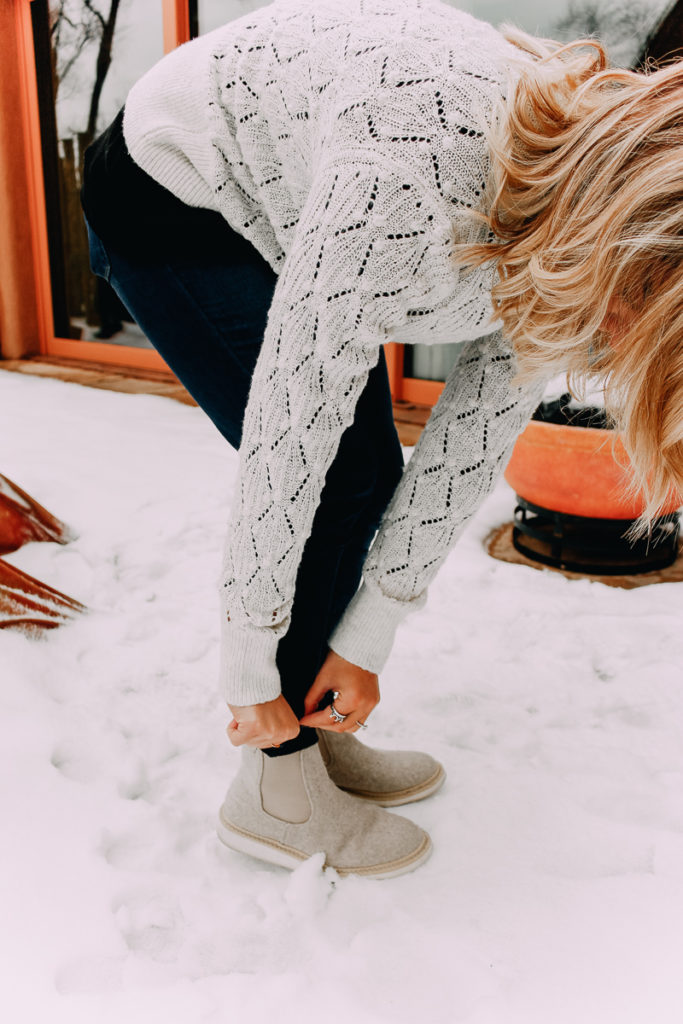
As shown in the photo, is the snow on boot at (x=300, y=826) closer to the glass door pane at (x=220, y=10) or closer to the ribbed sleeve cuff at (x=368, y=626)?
the ribbed sleeve cuff at (x=368, y=626)

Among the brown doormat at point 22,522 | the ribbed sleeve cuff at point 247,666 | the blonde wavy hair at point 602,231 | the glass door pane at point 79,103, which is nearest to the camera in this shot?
the blonde wavy hair at point 602,231

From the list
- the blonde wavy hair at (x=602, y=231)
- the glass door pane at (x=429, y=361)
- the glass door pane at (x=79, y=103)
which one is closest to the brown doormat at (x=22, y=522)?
the blonde wavy hair at (x=602, y=231)

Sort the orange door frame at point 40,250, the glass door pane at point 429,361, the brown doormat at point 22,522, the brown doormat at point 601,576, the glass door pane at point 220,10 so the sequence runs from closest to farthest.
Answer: the brown doormat at point 22,522, the brown doormat at point 601,576, the glass door pane at point 429,361, the glass door pane at point 220,10, the orange door frame at point 40,250

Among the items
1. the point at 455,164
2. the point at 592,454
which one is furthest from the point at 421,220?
the point at 592,454

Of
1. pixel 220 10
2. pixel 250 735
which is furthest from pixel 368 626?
pixel 220 10

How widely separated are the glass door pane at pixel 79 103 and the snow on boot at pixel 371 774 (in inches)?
136

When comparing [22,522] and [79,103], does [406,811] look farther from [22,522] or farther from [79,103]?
[79,103]

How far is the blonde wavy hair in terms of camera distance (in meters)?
0.57

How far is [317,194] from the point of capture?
627 mm

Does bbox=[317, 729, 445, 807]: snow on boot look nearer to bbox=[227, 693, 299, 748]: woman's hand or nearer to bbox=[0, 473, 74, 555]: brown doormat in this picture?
bbox=[227, 693, 299, 748]: woman's hand

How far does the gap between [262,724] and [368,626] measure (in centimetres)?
18

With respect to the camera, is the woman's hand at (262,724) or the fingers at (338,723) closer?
the woman's hand at (262,724)

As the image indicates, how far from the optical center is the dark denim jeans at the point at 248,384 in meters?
0.82

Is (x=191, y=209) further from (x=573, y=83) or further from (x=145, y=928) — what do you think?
(x=145, y=928)
